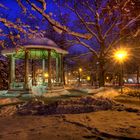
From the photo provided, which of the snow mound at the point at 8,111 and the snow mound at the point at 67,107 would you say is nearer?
the snow mound at the point at 8,111

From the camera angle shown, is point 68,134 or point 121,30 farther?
point 121,30

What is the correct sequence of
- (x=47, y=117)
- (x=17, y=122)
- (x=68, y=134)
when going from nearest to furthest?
(x=68, y=134) < (x=17, y=122) < (x=47, y=117)

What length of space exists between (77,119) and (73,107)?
8.15ft

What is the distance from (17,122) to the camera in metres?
11.3

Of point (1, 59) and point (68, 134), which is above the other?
point (1, 59)

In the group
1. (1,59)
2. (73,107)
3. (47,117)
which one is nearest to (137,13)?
(1,59)

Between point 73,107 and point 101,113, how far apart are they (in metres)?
1.66

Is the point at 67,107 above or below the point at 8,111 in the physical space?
above

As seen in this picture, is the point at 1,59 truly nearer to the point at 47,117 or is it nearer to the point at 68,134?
the point at 47,117

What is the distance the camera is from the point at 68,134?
885cm

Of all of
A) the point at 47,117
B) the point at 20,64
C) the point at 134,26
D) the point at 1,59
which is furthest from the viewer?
the point at 20,64

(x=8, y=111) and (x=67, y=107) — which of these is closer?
(x=8, y=111)

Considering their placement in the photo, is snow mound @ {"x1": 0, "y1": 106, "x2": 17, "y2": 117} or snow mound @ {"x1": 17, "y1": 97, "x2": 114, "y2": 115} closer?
snow mound @ {"x1": 0, "y1": 106, "x2": 17, "y2": 117}

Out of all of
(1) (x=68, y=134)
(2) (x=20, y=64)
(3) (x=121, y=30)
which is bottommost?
(1) (x=68, y=134)
